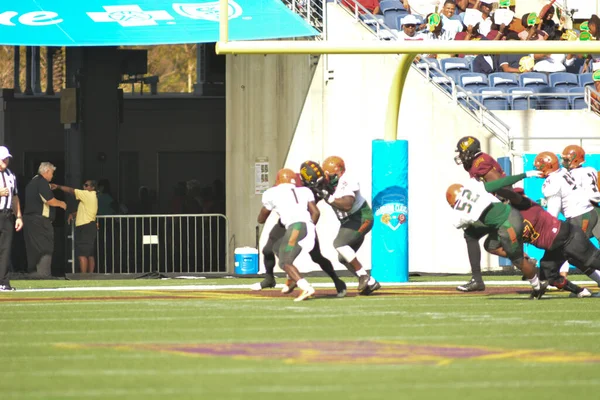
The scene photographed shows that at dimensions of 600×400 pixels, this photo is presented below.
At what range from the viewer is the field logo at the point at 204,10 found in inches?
765

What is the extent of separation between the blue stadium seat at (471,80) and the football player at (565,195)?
7.32 m

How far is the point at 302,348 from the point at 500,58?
15.1m

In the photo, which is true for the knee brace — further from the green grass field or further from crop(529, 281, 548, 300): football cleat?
crop(529, 281, 548, 300): football cleat

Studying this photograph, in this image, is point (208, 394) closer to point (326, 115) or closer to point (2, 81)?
point (326, 115)

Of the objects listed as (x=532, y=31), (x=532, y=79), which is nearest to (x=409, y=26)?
(x=532, y=79)

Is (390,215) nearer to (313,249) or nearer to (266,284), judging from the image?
(266,284)

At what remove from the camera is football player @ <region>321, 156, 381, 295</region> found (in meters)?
14.2

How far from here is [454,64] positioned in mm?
22250

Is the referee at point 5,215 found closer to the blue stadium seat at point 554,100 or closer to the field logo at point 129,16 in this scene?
the field logo at point 129,16

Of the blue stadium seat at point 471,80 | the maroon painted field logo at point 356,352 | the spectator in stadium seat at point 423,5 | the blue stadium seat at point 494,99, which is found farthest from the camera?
the spectator in stadium seat at point 423,5

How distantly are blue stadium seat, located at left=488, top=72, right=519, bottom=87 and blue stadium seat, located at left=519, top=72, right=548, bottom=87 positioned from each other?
11 centimetres

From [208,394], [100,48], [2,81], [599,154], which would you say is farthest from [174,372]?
[2,81]

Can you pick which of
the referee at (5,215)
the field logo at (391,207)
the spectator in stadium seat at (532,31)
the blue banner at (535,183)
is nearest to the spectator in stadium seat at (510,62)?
the spectator in stadium seat at (532,31)

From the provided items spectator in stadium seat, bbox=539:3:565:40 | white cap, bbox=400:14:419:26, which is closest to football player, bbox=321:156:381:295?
white cap, bbox=400:14:419:26
